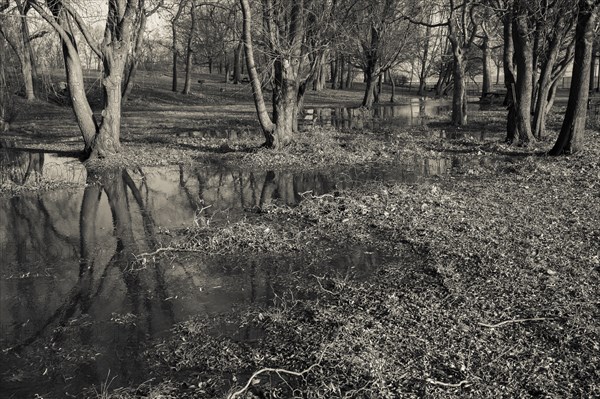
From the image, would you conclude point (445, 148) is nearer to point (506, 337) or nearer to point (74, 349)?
point (506, 337)

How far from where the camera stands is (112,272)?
690cm

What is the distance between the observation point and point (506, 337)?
466cm

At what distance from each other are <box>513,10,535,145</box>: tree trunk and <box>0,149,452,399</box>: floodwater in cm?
468

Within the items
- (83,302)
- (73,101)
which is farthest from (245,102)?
(83,302)

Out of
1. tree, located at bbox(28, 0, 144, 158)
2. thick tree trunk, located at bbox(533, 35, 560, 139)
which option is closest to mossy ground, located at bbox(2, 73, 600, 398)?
thick tree trunk, located at bbox(533, 35, 560, 139)

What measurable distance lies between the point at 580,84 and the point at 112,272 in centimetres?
1179

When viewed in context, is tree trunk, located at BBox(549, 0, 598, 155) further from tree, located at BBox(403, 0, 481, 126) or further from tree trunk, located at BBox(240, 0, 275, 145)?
tree trunk, located at BBox(240, 0, 275, 145)

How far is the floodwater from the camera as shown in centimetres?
478

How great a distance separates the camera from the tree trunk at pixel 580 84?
12.2 metres

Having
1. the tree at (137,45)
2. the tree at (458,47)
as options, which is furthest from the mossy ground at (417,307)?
the tree at (137,45)

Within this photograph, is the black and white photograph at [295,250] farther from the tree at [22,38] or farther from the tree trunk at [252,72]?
the tree at [22,38]

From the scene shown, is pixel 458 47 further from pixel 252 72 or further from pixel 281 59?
pixel 252 72

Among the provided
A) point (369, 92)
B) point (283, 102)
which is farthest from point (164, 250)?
point (369, 92)

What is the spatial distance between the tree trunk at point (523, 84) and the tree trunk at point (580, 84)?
2180 mm
